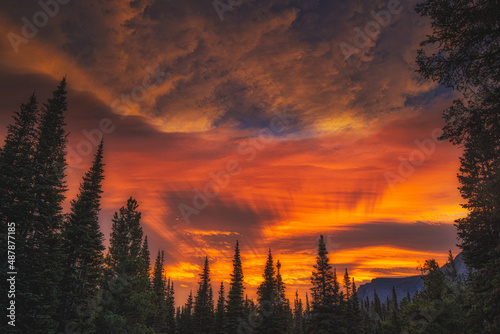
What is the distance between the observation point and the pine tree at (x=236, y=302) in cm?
4672

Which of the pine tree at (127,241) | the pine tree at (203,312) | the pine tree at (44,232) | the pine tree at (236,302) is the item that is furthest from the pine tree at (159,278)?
the pine tree at (44,232)

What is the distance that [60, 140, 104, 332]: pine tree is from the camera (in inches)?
985

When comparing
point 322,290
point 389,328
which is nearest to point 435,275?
point 322,290

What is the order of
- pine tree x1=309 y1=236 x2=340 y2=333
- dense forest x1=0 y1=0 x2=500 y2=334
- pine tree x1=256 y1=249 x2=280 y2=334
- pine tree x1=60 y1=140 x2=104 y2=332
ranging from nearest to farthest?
dense forest x1=0 y1=0 x2=500 y2=334 < pine tree x1=60 y1=140 x2=104 y2=332 < pine tree x1=309 y1=236 x2=340 y2=333 < pine tree x1=256 y1=249 x2=280 y2=334

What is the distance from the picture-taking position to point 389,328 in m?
58.5

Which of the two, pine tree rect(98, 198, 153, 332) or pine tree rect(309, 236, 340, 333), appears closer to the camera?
pine tree rect(98, 198, 153, 332)

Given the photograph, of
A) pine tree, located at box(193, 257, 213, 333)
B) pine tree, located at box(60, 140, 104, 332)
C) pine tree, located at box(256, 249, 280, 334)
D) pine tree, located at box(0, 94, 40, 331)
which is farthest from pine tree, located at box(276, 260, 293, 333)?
pine tree, located at box(0, 94, 40, 331)

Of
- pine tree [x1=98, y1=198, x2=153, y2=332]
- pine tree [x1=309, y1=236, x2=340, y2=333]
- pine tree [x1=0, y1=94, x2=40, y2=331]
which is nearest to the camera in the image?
pine tree [x1=0, y1=94, x2=40, y2=331]

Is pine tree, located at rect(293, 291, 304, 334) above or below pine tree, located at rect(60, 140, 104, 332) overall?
below

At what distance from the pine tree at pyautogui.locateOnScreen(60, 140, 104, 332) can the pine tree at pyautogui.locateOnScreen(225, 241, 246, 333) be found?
25.7 metres

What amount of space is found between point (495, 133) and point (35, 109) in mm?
27747

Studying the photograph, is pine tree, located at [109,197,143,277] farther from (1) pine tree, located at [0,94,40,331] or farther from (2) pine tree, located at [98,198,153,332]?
(1) pine tree, located at [0,94,40,331]

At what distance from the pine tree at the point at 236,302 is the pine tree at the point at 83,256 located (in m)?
25.7

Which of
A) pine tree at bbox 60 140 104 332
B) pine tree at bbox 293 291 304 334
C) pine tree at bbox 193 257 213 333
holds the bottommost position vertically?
pine tree at bbox 293 291 304 334
